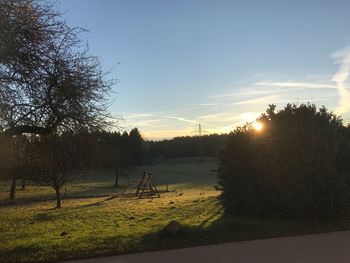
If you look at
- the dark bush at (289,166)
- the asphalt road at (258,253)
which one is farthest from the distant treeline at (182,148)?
the asphalt road at (258,253)

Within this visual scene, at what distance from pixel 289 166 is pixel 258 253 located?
5417mm

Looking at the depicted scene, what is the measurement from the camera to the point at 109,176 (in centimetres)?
9000

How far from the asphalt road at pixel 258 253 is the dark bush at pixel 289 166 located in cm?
322

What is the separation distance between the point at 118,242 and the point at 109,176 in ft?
261

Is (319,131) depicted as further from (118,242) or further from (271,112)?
(118,242)

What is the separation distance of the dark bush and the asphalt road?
322 centimetres

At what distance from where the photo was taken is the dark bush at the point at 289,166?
14.6m

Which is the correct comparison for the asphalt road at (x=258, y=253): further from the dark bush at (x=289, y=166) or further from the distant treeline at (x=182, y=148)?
the distant treeline at (x=182, y=148)

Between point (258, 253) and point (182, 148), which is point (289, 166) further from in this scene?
point (182, 148)

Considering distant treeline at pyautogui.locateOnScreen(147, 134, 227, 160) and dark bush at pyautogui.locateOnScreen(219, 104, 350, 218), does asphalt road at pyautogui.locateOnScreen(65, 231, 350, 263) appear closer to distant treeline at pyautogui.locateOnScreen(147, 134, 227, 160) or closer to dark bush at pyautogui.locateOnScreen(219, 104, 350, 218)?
dark bush at pyautogui.locateOnScreen(219, 104, 350, 218)

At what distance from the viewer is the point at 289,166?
49.4 feet

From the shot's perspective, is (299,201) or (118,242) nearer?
(118,242)

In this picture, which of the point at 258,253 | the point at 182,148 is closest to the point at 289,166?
the point at 258,253

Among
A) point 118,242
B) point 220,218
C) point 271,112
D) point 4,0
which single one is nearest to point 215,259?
point 118,242
